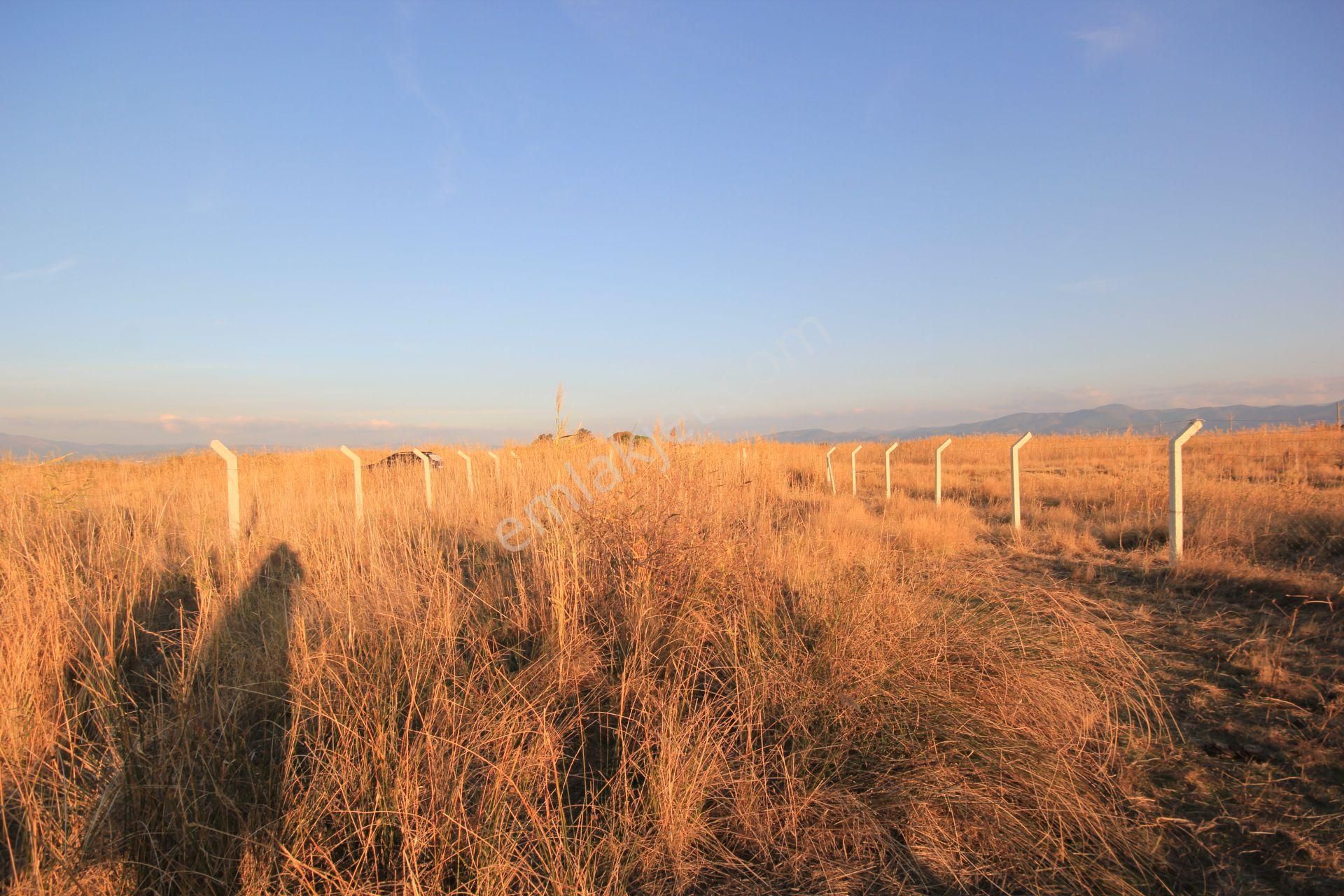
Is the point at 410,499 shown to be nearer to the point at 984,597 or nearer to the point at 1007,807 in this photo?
the point at 984,597

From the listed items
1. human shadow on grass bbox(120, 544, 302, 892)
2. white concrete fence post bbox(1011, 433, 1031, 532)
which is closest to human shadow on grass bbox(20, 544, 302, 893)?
human shadow on grass bbox(120, 544, 302, 892)

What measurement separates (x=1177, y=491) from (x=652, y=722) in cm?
614

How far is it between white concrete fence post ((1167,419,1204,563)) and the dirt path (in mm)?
943

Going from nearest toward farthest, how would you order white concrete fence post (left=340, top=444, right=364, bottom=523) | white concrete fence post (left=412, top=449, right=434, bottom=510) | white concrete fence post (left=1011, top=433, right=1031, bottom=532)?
white concrete fence post (left=340, top=444, right=364, bottom=523), white concrete fence post (left=412, top=449, right=434, bottom=510), white concrete fence post (left=1011, top=433, right=1031, bottom=532)

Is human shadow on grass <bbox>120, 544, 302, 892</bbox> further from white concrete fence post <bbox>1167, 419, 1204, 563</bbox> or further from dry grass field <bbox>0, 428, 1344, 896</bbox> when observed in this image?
white concrete fence post <bbox>1167, 419, 1204, 563</bbox>

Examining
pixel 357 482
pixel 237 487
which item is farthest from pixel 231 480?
pixel 357 482

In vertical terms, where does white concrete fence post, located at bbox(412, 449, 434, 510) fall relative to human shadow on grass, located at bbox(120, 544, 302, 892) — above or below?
above

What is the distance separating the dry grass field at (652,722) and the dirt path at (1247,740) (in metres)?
0.02

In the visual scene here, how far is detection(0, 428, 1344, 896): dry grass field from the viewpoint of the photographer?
73.4 inches

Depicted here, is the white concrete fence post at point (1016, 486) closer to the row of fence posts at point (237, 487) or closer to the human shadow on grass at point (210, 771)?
the row of fence posts at point (237, 487)

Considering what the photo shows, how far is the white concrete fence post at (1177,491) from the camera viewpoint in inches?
234

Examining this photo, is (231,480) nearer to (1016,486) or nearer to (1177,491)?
(1177,491)

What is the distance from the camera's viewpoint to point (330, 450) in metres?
17.7

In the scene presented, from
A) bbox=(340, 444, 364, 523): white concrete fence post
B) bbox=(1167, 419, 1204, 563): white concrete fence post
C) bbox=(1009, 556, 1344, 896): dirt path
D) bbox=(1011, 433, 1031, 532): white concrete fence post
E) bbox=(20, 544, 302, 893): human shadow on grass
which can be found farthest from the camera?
bbox=(1011, 433, 1031, 532): white concrete fence post
